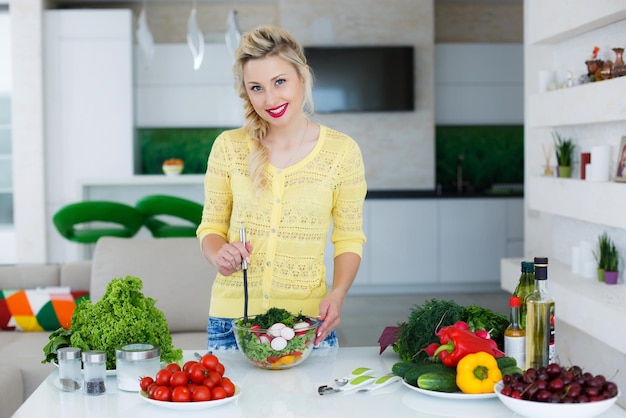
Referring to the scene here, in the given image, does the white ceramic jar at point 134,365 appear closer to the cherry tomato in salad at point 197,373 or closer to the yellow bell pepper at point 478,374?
the cherry tomato in salad at point 197,373

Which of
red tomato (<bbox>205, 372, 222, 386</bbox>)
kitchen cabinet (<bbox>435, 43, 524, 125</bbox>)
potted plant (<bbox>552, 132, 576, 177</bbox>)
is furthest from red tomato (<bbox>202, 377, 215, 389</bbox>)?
kitchen cabinet (<bbox>435, 43, 524, 125</bbox>)

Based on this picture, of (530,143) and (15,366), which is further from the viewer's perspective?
(530,143)

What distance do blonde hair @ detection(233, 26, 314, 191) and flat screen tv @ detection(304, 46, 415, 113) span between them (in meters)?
5.77

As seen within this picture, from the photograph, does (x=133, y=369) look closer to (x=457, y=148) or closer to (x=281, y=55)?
(x=281, y=55)

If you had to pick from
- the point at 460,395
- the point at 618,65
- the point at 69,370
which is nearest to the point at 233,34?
the point at 618,65

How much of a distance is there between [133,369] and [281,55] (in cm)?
88

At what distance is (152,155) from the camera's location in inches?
340

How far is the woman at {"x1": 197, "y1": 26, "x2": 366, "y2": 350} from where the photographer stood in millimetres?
2271

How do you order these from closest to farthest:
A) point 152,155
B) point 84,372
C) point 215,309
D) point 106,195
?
point 84,372, point 215,309, point 106,195, point 152,155

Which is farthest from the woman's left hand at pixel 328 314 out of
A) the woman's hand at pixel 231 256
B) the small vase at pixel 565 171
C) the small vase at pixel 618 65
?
the small vase at pixel 565 171

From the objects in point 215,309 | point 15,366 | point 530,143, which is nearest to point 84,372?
point 215,309

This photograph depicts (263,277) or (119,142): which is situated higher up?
(119,142)

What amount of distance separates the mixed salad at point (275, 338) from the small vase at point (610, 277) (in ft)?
8.64

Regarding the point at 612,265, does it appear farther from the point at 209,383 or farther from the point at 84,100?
the point at 84,100
